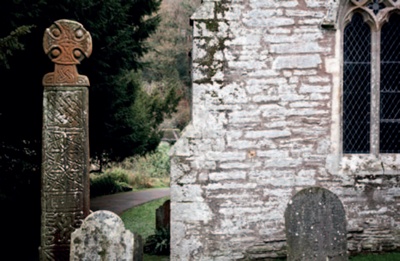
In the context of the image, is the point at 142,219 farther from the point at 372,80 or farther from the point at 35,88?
the point at 372,80

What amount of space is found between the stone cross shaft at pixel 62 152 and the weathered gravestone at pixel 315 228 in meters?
2.58

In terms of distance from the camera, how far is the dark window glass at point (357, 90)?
24.3 ft

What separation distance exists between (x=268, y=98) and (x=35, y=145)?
446 centimetres

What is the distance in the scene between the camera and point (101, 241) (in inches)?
199

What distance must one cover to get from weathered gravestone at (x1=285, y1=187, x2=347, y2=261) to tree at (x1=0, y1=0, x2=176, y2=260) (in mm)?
3788

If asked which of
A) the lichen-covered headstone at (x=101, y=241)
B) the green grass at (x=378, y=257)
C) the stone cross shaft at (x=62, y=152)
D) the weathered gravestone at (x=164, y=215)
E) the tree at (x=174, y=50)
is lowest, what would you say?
the green grass at (x=378, y=257)

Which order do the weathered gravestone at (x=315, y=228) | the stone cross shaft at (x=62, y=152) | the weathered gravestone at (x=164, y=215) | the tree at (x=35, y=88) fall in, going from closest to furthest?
the weathered gravestone at (x=315, y=228) < the stone cross shaft at (x=62, y=152) < the tree at (x=35, y=88) < the weathered gravestone at (x=164, y=215)

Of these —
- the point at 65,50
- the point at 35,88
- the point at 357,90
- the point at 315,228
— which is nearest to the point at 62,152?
the point at 65,50

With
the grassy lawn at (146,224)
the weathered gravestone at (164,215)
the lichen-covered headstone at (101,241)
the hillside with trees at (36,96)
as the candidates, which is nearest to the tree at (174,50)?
the grassy lawn at (146,224)

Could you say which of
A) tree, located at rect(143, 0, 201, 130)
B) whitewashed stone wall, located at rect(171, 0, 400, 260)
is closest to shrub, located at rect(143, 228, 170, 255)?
whitewashed stone wall, located at rect(171, 0, 400, 260)

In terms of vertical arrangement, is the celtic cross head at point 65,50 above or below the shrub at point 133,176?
above

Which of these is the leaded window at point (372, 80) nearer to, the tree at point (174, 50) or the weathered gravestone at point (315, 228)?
the weathered gravestone at point (315, 228)

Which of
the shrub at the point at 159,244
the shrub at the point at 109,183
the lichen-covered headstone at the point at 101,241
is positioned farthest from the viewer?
the shrub at the point at 109,183

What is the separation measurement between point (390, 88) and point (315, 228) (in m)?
3.27
